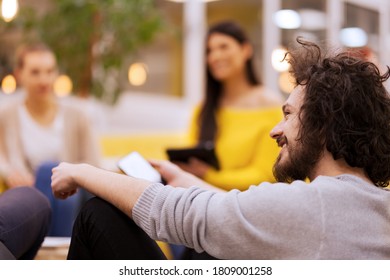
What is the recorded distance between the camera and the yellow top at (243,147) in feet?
9.21

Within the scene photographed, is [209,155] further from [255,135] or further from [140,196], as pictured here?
[140,196]

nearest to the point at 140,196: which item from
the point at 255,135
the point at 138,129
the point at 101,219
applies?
the point at 101,219

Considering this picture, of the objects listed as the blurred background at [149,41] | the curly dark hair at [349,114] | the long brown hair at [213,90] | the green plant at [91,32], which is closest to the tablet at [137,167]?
the curly dark hair at [349,114]

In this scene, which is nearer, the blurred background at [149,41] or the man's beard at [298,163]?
the man's beard at [298,163]

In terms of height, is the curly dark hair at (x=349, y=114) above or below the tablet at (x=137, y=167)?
above

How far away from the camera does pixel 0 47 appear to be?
16.9 feet

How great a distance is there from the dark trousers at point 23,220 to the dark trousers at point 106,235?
0.19m

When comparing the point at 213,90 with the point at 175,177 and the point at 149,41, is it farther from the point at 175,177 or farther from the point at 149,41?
the point at 149,41

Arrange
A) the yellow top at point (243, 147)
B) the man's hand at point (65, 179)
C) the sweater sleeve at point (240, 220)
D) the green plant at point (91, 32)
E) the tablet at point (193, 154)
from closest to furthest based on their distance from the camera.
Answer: the sweater sleeve at point (240, 220) → the man's hand at point (65, 179) → the tablet at point (193, 154) → the yellow top at point (243, 147) → the green plant at point (91, 32)

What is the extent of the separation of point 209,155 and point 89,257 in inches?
53.9

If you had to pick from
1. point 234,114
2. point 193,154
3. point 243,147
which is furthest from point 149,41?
point 193,154

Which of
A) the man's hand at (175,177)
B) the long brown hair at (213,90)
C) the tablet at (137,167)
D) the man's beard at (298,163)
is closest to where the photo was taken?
the man's beard at (298,163)

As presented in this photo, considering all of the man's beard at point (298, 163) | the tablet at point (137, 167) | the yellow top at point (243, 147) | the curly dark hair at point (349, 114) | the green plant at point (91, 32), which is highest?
the green plant at point (91, 32)

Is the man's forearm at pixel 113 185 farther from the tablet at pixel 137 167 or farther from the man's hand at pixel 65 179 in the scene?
the tablet at pixel 137 167
